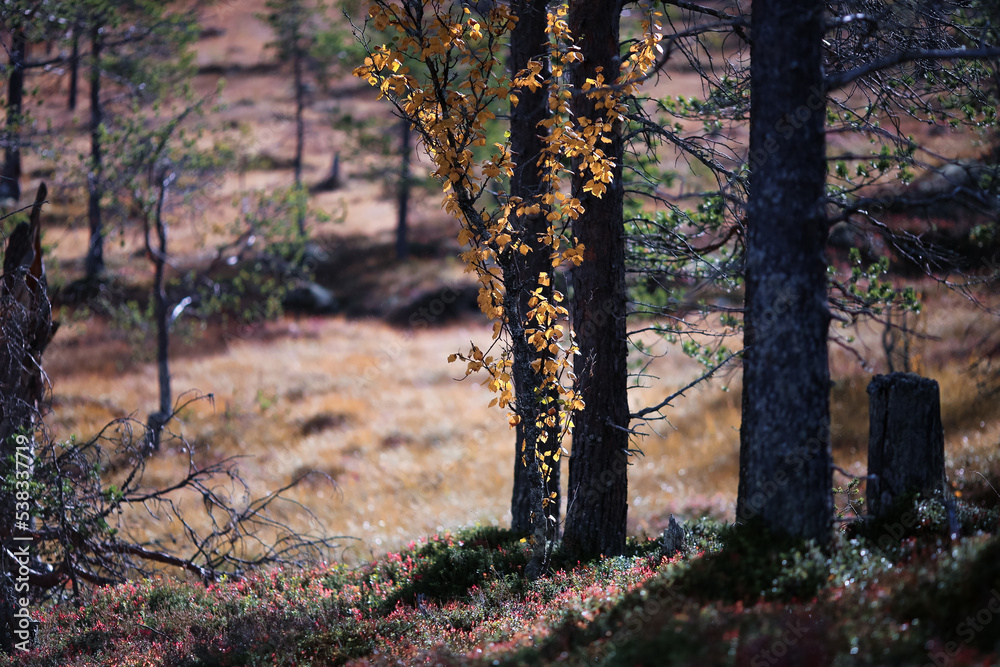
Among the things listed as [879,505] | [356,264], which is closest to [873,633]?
[879,505]

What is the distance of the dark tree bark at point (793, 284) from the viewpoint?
14.1 feet

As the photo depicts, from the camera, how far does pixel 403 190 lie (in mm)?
30875

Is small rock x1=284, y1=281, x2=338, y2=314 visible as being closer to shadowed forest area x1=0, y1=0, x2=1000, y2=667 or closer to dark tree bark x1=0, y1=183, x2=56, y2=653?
shadowed forest area x1=0, y1=0, x2=1000, y2=667

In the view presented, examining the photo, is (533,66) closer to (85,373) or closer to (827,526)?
(827,526)

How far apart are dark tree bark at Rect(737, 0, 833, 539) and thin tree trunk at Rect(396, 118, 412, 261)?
1007 inches

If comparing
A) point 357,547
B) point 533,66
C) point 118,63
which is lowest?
point 357,547

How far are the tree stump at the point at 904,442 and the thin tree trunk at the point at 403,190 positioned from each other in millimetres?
25797

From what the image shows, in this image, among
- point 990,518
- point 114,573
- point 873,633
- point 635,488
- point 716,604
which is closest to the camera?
point 873,633

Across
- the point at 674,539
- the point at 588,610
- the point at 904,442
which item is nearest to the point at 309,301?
the point at 674,539

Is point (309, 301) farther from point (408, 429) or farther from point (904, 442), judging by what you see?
point (904, 442)

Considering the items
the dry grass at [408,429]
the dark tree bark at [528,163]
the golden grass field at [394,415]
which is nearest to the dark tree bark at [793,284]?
the dark tree bark at [528,163]

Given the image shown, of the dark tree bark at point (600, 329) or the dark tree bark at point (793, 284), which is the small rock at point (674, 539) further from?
the dark tree bark at point (793, 284)

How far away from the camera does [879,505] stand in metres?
5.11

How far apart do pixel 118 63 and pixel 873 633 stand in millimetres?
18821
